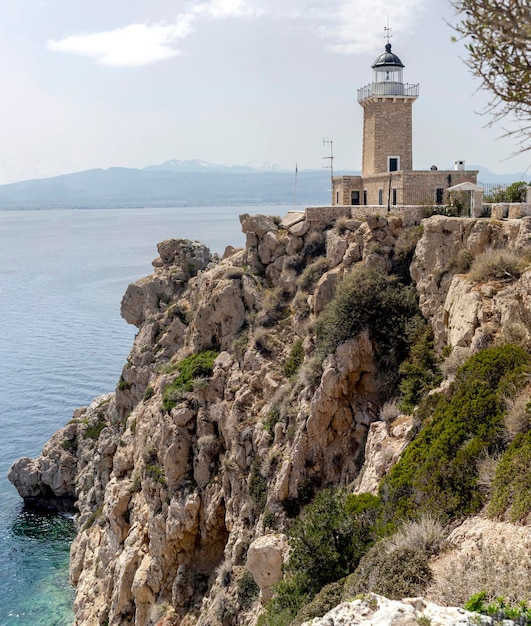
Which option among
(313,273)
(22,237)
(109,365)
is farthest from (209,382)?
(22,237)

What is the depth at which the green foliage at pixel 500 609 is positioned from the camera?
7.34 metres

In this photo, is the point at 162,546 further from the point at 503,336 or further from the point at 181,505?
the point at 503,336

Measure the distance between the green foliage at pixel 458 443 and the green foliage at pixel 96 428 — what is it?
25138 millimetres

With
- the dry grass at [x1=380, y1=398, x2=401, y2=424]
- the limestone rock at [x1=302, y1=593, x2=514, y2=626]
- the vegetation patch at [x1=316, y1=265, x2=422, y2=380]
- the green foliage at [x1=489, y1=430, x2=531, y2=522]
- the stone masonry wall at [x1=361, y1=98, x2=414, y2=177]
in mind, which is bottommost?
the dry grass at [x1=380, y1=398, x2=401, y2=424]

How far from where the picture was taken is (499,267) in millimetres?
16000

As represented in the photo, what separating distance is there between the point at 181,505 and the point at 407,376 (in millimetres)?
8671

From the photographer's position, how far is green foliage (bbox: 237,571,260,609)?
55.8ft

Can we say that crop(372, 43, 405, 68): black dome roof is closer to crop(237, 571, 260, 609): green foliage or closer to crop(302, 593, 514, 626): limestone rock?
crop(237, 571, 260, 609): green foliage

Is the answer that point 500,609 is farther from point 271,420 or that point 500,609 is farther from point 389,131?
point 389,131

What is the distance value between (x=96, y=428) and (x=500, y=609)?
31521 mm

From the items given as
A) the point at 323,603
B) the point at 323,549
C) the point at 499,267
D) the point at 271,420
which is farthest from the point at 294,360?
the point at 323,603

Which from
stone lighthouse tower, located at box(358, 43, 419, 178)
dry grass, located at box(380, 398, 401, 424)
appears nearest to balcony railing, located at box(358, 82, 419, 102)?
stone lighthouse tower, located at box(358, 43, 419, 178)

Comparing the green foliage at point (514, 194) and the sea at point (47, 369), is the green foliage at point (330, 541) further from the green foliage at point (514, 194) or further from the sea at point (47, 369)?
the sea at point (47, 369)

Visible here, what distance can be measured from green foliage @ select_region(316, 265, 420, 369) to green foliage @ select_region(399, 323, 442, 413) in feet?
1.85
